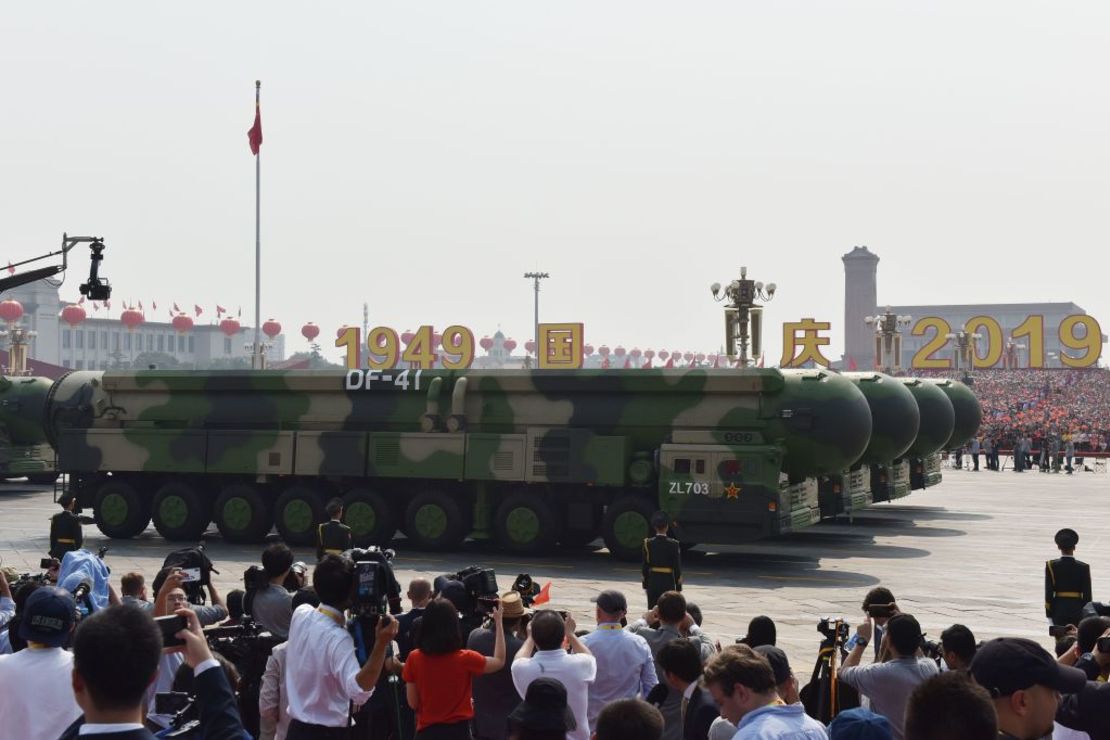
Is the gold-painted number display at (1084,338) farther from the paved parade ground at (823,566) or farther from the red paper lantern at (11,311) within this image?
the red paper lantern at (11,311)

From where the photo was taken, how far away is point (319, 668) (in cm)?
648

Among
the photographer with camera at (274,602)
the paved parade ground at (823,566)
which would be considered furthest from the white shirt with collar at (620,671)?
the paved parade ground at (823,566)

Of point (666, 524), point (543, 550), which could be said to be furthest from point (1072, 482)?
point (666, 524)

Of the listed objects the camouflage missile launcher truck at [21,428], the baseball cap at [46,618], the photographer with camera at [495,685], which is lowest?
the photographer with camera at [495,685]

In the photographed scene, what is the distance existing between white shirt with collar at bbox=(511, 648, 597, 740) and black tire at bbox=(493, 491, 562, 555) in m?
14.0

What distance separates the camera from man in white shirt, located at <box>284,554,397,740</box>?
6.42 metres

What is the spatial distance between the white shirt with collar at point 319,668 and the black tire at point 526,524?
14328 millimetres

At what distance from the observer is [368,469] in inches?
860

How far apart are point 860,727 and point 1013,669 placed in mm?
538

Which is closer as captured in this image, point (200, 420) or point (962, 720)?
point (962, 720)

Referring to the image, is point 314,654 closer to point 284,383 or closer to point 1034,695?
point 1034,695

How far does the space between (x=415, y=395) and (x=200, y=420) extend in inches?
153

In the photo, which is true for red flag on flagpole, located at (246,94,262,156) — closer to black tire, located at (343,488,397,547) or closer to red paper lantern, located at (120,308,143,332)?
black tire, located at (343,488,397,547)

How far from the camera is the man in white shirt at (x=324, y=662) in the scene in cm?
642
